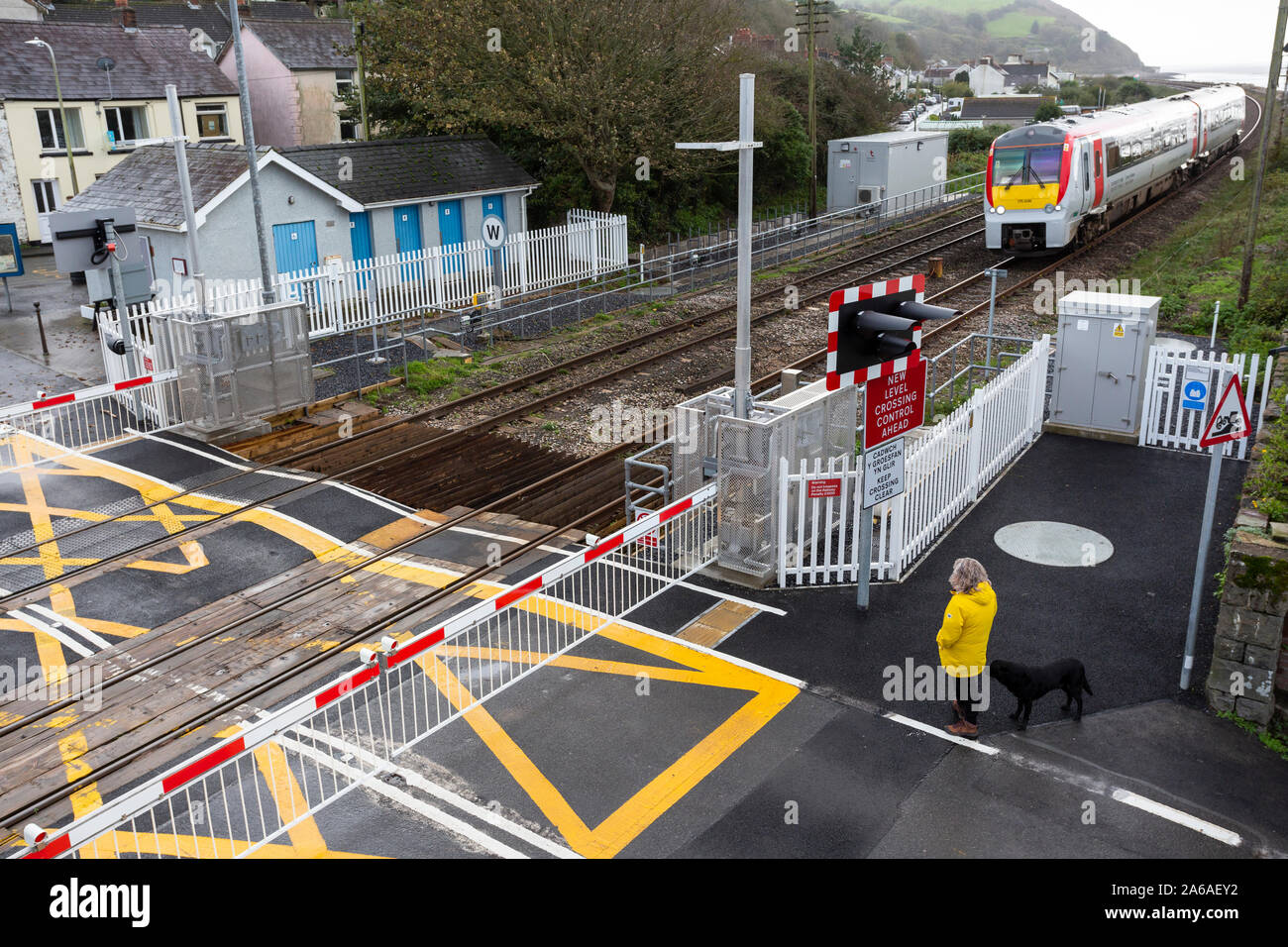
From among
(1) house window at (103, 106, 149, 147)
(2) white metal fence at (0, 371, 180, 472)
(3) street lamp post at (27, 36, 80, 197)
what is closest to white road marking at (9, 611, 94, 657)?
(2) white metal fence at (0, 371, 180, 472)

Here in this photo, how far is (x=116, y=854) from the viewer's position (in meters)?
6.33

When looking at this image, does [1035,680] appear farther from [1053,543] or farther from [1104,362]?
[1104,362]

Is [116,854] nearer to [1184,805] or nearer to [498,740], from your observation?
[498,740]

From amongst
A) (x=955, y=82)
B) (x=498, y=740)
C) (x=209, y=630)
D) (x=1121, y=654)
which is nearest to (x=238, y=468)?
(x=209, y=630)

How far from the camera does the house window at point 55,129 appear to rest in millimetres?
34969

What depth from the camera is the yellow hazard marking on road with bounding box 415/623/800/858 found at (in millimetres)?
6668

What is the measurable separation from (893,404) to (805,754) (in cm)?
328

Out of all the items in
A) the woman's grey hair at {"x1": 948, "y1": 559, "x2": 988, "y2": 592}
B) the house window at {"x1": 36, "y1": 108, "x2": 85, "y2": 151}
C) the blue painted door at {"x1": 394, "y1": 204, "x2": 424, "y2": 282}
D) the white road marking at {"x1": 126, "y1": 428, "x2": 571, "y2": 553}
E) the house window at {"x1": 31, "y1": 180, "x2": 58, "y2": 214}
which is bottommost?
the white road marking at {"x1": 126, "y1": 428, "x2": 571, "y2": 553}

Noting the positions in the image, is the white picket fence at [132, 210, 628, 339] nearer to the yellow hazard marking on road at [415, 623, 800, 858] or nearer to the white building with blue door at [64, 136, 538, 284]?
the white building with blue door at [64, 136, 538, 284]

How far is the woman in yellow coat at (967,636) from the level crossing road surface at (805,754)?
0.24 metres

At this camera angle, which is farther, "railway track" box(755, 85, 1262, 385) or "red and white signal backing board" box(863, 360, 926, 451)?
"railway track" box(755, 85, 1262, 385)

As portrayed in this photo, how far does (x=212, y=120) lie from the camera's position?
3950cm

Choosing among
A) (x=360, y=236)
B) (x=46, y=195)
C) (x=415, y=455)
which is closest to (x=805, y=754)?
(x=415, y=455)

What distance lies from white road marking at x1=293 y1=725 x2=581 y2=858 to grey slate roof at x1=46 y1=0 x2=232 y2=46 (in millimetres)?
49130
